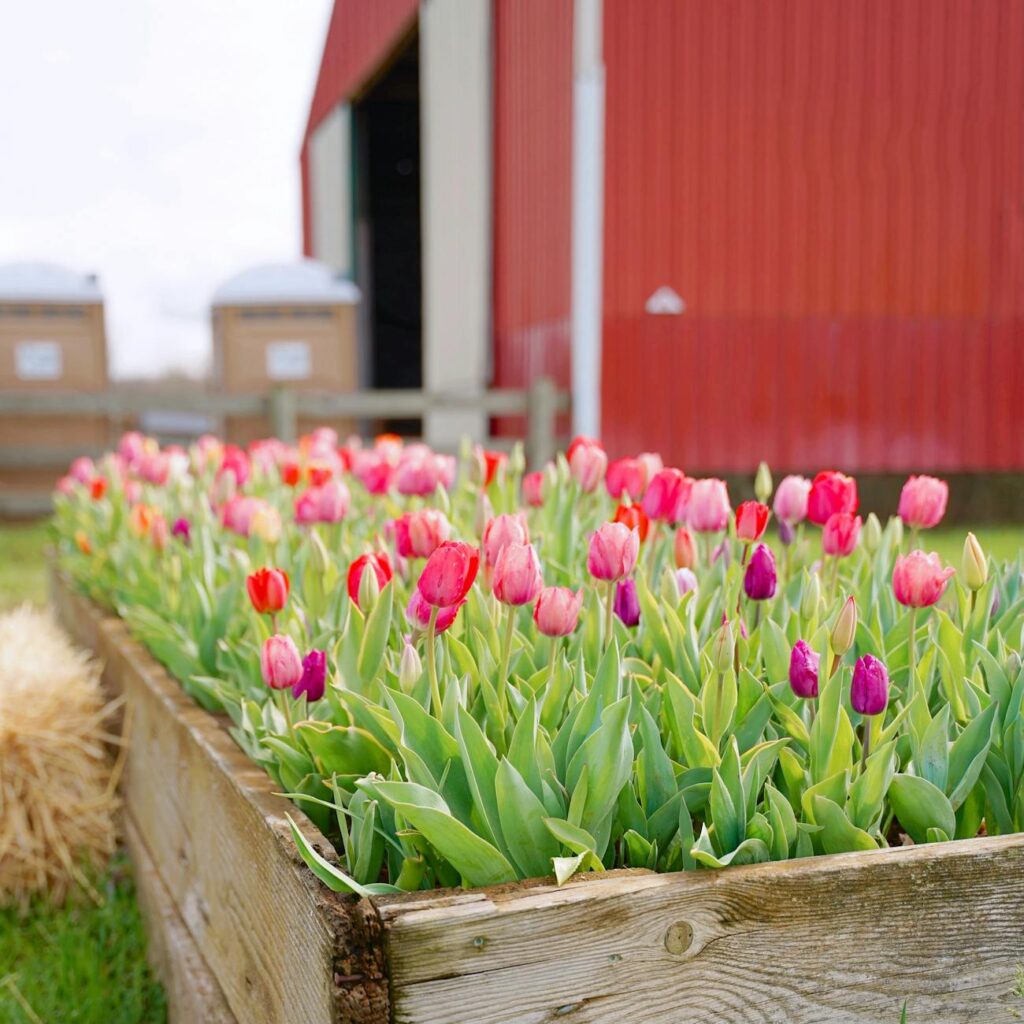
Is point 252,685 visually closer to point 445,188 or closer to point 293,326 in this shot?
point 293,326

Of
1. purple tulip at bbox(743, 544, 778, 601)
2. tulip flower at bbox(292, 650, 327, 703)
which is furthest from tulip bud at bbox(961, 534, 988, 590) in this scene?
tulip flower at bbox(292, 650, 327, 703)

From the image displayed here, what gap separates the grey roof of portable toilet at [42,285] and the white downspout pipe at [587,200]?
367cm

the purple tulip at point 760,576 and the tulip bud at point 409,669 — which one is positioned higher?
the purple tulip at point 760,576

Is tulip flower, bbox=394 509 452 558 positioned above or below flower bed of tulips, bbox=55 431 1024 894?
above

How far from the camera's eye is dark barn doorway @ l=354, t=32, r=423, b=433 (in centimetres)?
1478

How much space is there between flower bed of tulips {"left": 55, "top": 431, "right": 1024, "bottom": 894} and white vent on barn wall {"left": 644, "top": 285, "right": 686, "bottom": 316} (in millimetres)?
5908

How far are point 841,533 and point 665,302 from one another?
6320mm

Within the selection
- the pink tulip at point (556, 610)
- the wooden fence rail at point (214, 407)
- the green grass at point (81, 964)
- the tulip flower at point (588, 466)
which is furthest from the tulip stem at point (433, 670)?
the wooden fence rail at point (214, 407)

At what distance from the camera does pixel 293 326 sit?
923 centimetres

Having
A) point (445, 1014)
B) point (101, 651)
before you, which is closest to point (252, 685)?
point (445, 1014)

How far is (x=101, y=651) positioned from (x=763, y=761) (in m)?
2.04

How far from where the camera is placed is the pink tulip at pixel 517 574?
4.40ft

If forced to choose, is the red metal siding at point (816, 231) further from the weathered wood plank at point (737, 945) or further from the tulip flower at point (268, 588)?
the weathered wood plank at point (737, 945)

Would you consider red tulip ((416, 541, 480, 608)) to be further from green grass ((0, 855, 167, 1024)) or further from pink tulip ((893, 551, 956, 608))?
green grass ((0, 855, 167, 1024))
